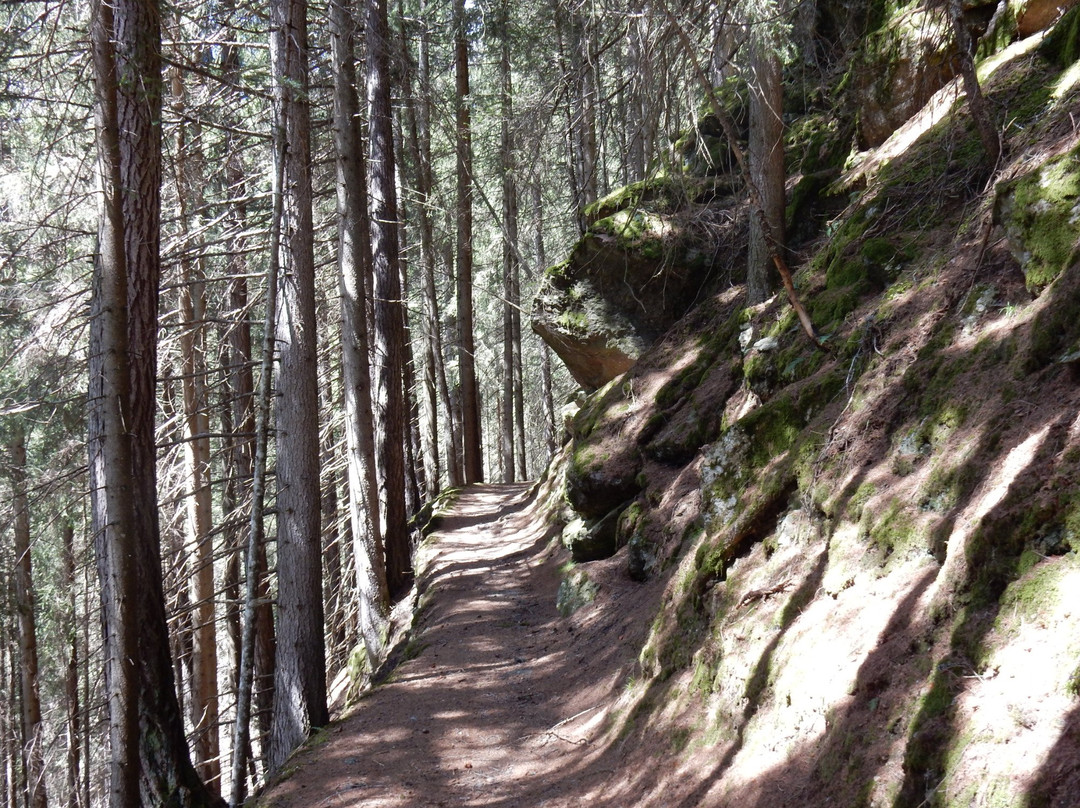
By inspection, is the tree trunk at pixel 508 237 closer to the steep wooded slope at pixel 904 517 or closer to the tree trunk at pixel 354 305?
the tree trunk at pixel 354 305

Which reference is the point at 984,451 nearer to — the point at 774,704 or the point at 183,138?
the point at 774,704

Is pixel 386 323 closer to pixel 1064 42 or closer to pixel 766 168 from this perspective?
pixel 766 168

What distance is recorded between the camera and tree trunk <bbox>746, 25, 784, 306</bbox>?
823 cm

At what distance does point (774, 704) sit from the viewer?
4.31m

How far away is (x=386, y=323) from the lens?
12.5m

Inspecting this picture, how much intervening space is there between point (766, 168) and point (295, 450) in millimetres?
6011

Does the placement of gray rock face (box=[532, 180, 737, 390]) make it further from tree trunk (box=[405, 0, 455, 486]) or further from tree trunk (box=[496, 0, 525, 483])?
tree trunk (box=[405, 0, 455, 486])

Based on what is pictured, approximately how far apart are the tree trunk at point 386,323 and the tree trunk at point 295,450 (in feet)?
11.6

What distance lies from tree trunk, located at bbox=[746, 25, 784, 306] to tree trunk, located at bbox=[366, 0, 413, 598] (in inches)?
219

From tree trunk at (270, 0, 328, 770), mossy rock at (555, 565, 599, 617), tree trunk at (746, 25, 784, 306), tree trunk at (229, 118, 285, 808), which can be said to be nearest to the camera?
tree trunk at (229, 118, 285, 808)

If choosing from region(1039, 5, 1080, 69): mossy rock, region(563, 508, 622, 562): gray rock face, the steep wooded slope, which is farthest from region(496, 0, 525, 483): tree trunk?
region(1039, 5, 1080, 69): mossy rock

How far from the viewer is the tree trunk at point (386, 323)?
461 inches

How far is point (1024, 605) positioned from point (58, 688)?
27.4m

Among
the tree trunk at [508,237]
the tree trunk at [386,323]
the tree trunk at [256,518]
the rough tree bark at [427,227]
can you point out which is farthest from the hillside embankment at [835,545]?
the rough tree bark at [427,227]
